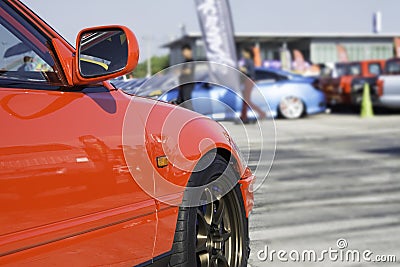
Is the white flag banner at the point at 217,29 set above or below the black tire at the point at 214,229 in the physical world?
below

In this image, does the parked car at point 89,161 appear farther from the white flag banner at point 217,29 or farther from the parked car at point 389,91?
the parked car at point 389,91

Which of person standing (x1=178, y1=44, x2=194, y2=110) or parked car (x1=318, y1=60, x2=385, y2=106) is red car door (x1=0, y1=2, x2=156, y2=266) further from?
parked car (x1=318, y1=60, x2=385, y2=106)

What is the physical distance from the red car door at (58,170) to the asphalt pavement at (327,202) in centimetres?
123

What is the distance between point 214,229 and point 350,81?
16294 mm

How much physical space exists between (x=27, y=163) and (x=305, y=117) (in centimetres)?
1643

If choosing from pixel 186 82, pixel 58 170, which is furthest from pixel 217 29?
pixel 58 170

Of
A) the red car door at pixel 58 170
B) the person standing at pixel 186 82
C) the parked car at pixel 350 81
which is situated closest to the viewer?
the red car door at pixel 58 170

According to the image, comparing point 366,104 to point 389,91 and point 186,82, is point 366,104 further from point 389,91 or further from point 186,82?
point 186,82

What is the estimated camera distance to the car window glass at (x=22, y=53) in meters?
2.46

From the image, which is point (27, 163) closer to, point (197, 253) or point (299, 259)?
point (197, 253)

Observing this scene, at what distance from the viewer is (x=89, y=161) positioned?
2.39m

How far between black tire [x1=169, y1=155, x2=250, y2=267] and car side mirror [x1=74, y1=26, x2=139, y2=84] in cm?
78

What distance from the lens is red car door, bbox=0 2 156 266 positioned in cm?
209

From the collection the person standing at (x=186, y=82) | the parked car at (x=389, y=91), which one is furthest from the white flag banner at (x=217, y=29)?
the parked car at (x=389, y=91)
